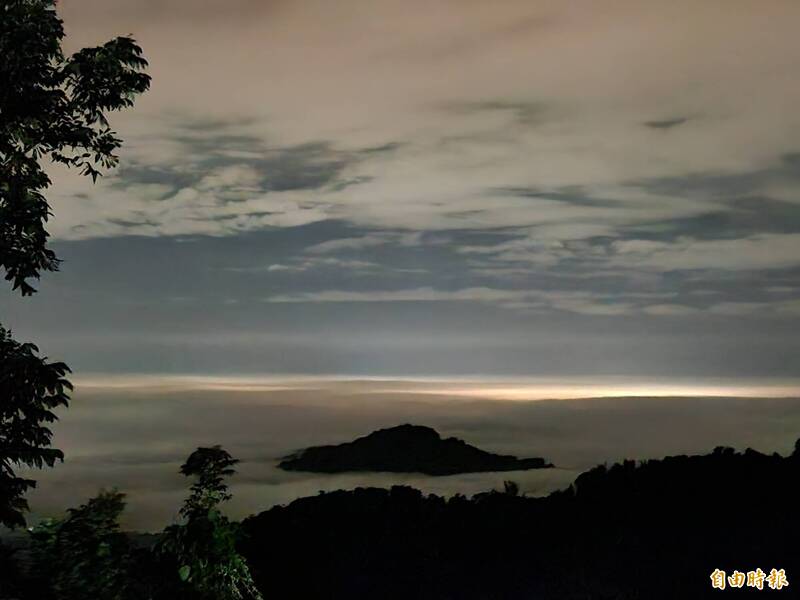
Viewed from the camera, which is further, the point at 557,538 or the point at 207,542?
the point at 557,538

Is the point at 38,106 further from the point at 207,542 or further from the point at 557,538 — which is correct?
the point at 557,538

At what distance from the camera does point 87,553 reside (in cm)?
1908

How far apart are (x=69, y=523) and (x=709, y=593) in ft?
155

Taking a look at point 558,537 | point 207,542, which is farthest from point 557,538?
point 207,542

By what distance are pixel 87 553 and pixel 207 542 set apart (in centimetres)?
195

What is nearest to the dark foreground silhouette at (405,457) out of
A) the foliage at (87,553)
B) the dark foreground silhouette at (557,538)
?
the dark foreground silhouette at (557,538)

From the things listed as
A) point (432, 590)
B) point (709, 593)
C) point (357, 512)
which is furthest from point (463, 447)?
point (709, 593)

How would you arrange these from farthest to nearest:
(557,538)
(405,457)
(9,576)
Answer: (405,457) < (557,538) < (9,576)

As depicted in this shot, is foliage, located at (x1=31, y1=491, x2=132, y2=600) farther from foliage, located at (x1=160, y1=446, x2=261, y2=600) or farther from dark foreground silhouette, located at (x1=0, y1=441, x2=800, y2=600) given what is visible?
dark foreground silhouette, located at (x1=0, y1=441, x2=800, y2=600)

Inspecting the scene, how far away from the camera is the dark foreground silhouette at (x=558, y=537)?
2579 inches

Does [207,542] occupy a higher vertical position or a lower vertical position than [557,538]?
higher

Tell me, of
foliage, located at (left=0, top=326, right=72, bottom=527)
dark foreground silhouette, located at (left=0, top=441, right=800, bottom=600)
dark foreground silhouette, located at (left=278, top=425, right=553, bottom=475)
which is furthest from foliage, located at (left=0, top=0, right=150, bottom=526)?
dark foreground silhouette, located at (left=278, top=425, right=553, bottom=475)

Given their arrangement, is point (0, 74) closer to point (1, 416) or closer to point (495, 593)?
point (1, 416)

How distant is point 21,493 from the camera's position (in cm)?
1925
